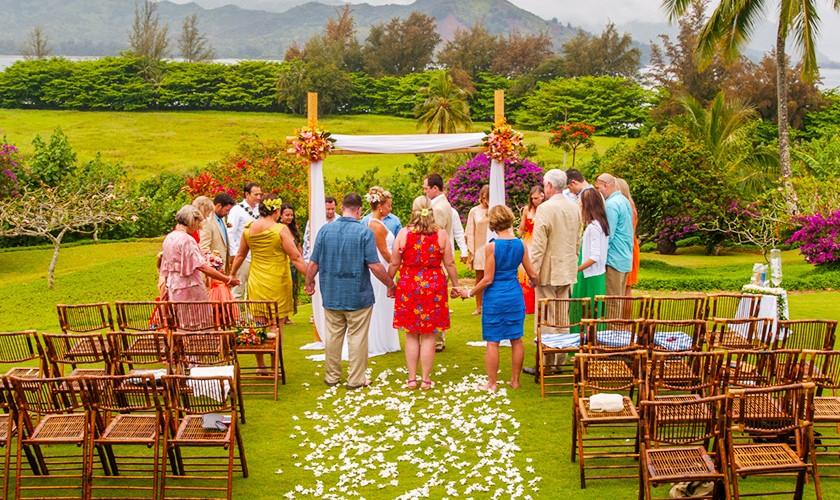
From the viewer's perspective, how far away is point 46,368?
24.4 ft

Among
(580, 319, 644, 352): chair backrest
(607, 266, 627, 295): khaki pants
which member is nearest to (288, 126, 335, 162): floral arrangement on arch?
(607, 266, 627, 295): khaki pants

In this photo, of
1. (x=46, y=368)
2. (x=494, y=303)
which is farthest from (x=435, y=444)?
(x=46, y=368)

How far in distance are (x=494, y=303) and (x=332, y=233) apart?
189 centimetres

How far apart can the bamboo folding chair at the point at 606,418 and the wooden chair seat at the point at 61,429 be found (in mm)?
3656

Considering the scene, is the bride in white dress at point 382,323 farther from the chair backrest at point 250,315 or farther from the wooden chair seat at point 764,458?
the wooden chair seat at point 764,458

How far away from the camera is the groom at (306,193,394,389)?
8828mm

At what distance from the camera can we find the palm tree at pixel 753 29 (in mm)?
22766

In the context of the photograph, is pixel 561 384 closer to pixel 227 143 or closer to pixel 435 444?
pixel 435 444

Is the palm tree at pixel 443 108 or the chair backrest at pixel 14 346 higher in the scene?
the palm tree at pixel 443 108

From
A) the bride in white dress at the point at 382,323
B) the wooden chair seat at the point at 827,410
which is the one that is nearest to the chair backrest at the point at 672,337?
the wooden chair seat at the point at 827,410

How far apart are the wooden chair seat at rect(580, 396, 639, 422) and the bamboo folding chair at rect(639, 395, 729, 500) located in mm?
532

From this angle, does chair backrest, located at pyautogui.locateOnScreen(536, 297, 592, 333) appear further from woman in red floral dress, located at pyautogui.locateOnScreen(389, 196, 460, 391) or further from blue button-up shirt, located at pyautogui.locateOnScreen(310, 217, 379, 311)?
blue button-up shirt, located at pyautogui.locateOnScreen(310, 217, 379, 311)

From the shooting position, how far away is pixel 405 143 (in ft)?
35.7

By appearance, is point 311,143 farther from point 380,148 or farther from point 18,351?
point 18,351
